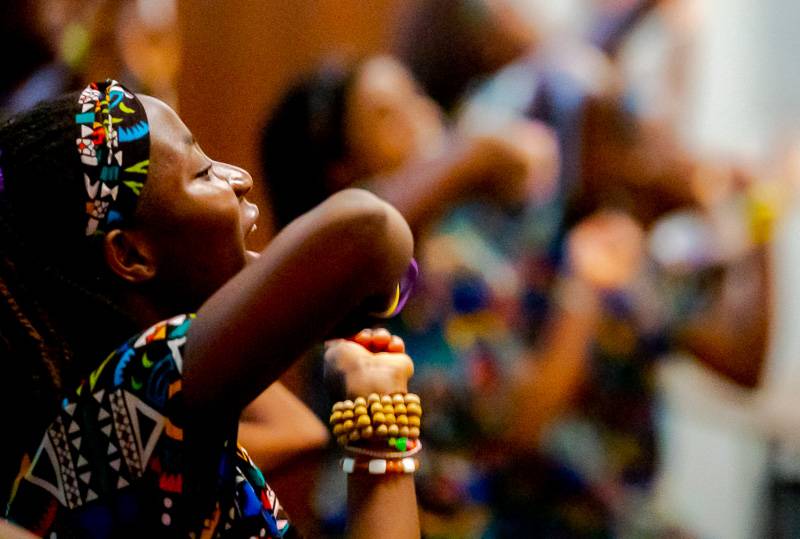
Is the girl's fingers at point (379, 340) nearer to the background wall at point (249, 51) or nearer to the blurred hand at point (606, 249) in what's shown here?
the background wall at point (249, 51)

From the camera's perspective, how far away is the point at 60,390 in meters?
0.48

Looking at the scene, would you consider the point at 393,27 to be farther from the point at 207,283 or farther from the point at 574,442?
the point at 207,283

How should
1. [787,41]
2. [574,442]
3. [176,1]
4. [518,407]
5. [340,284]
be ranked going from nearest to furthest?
[340,284] → [176,1] → [518,407] → [574,442] → [787,41]

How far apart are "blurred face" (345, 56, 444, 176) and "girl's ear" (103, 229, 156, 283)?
1.37 feet

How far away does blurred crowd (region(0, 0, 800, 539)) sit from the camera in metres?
0.78

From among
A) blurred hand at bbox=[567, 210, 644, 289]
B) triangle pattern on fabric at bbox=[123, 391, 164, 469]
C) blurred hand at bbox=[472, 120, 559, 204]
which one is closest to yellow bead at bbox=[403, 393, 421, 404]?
triangle pattern on fabric at bbox=[123, 391, 164, 469]

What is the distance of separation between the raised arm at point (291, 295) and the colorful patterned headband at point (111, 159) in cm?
5

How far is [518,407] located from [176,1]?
0.69 meters

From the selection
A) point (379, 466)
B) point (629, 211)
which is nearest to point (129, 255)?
point (379, 466)

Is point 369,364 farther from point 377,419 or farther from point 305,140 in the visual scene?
point 305,140

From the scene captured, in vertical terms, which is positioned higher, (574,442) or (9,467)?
(9,467)

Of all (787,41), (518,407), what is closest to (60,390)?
(518,407)

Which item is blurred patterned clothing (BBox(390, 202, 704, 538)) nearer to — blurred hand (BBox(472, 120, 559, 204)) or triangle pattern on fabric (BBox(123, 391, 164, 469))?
blurred hand (BBox(472, 120, 559, 204))

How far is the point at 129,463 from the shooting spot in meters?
0.45
